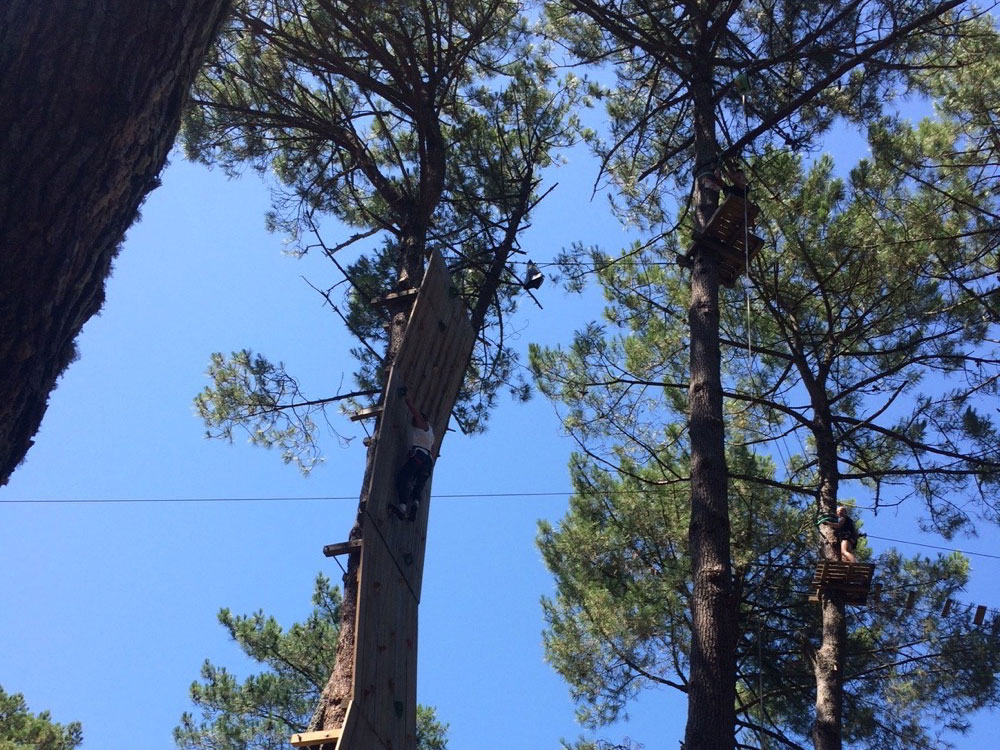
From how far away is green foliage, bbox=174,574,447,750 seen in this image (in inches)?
345

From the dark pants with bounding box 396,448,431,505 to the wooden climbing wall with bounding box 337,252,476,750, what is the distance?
5cm

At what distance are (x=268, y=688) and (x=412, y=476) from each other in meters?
4.77

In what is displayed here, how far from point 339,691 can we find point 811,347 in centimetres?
514

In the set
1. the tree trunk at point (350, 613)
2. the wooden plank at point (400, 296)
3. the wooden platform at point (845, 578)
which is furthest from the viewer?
the wooden platform at point (845, 578)

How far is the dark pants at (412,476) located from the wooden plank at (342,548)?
399 mm

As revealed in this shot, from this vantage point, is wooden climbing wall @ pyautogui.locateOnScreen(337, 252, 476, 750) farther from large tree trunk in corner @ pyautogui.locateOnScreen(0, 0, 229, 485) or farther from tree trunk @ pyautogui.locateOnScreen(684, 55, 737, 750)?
large tree trunk in corner @ pyautogui.locateOnScreen(0, 0, 229, 485)

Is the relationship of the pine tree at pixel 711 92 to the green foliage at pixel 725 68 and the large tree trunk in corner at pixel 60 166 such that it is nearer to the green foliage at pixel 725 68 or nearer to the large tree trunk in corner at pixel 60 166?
the green foliage at pixel 725 68

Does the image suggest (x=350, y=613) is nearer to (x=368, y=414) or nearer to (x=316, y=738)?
(x=368, y=414)

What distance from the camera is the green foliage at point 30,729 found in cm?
1177

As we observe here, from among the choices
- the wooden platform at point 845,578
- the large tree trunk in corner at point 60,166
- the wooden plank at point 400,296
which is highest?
the wooden plank at point 400,296

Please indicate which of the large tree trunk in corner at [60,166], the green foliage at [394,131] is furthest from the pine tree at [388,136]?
the large tree trunk in corner at [60,166]

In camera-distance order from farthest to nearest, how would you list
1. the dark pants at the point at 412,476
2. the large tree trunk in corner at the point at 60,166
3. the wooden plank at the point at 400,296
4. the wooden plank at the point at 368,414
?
the wooden plank at the point at 400,296, the wooden plank at the point at 368,414, the dark pants at the point at 412,476, the large tree trunk in corner at the point at 60,166

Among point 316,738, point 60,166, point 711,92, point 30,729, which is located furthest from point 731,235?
point 30,729

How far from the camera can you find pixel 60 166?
1774 millimetres
